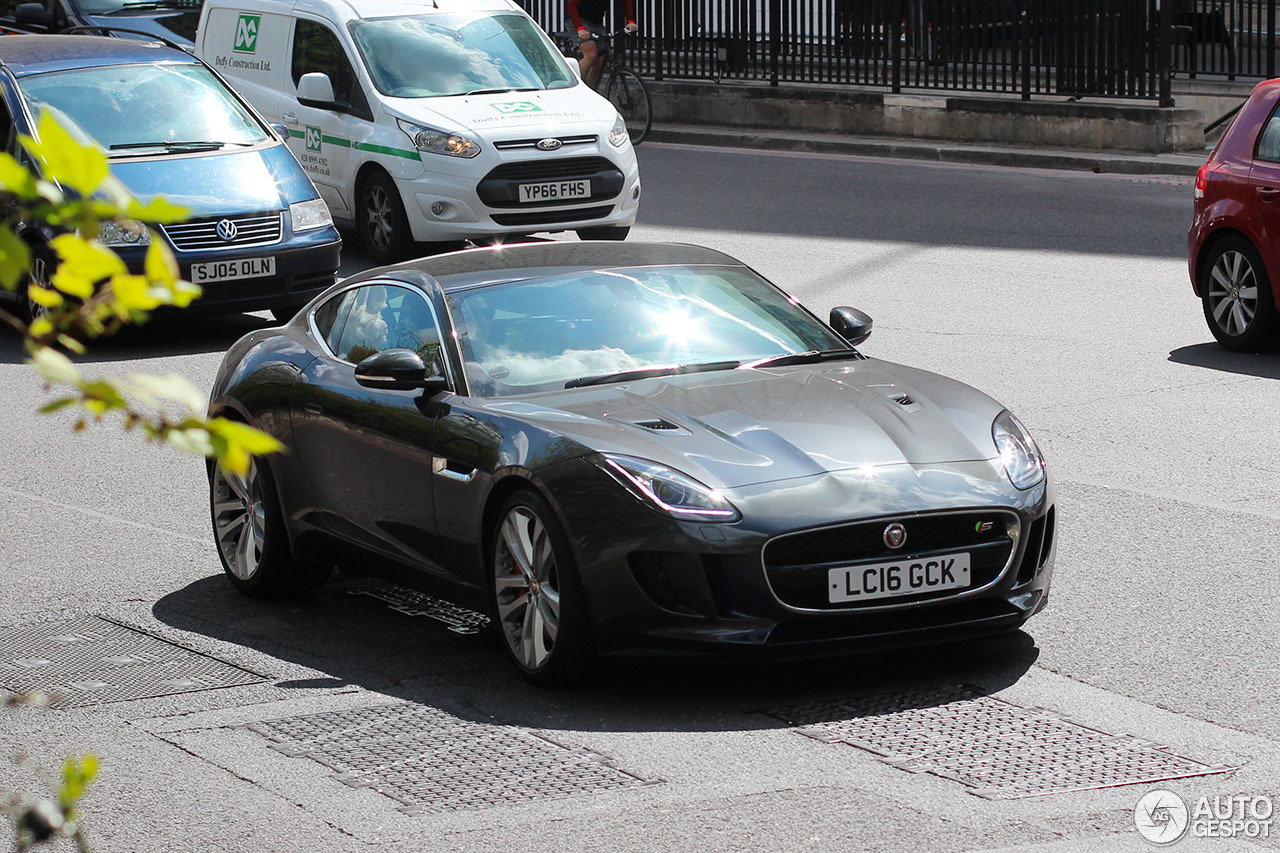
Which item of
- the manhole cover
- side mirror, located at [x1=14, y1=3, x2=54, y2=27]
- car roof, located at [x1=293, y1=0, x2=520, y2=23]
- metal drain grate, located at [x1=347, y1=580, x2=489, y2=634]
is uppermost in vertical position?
side mirror, located at [x1=14, y1=3, x2=54, y2=27]

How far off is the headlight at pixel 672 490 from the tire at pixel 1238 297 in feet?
22.0

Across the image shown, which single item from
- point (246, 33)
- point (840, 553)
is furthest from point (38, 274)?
point (840, 553)

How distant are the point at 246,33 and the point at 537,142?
3.73 meters

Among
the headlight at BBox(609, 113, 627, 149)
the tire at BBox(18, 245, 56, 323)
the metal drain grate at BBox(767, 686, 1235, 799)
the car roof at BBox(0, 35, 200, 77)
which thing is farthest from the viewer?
the headlight at BBox(609, 113, 627, 149)

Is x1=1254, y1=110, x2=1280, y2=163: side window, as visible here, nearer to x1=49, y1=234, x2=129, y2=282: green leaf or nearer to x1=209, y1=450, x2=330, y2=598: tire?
x1=209, y1=450, x2=330, y2=598: tire

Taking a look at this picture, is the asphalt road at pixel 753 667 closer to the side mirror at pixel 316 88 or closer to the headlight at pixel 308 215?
the headlight at pixel 308 215

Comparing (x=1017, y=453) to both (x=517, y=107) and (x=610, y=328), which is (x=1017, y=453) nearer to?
(x=610, y=328)

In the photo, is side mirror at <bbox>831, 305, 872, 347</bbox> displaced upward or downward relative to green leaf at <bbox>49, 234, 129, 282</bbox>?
downward

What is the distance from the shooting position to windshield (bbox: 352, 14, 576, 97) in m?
15.8

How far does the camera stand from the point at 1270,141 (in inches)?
451

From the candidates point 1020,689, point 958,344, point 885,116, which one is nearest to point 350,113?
point 958,344

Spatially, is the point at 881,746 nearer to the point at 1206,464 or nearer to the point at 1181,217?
the point at 1206,464

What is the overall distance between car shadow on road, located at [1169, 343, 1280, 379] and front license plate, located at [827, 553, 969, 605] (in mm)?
5776

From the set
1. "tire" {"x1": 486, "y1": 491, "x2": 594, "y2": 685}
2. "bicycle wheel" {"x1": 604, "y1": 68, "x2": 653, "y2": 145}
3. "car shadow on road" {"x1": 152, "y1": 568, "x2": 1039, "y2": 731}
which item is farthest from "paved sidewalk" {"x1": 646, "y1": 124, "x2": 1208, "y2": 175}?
"tire" {"x1": 486, "y1": 491, "x2": 594, "y2": 685}
